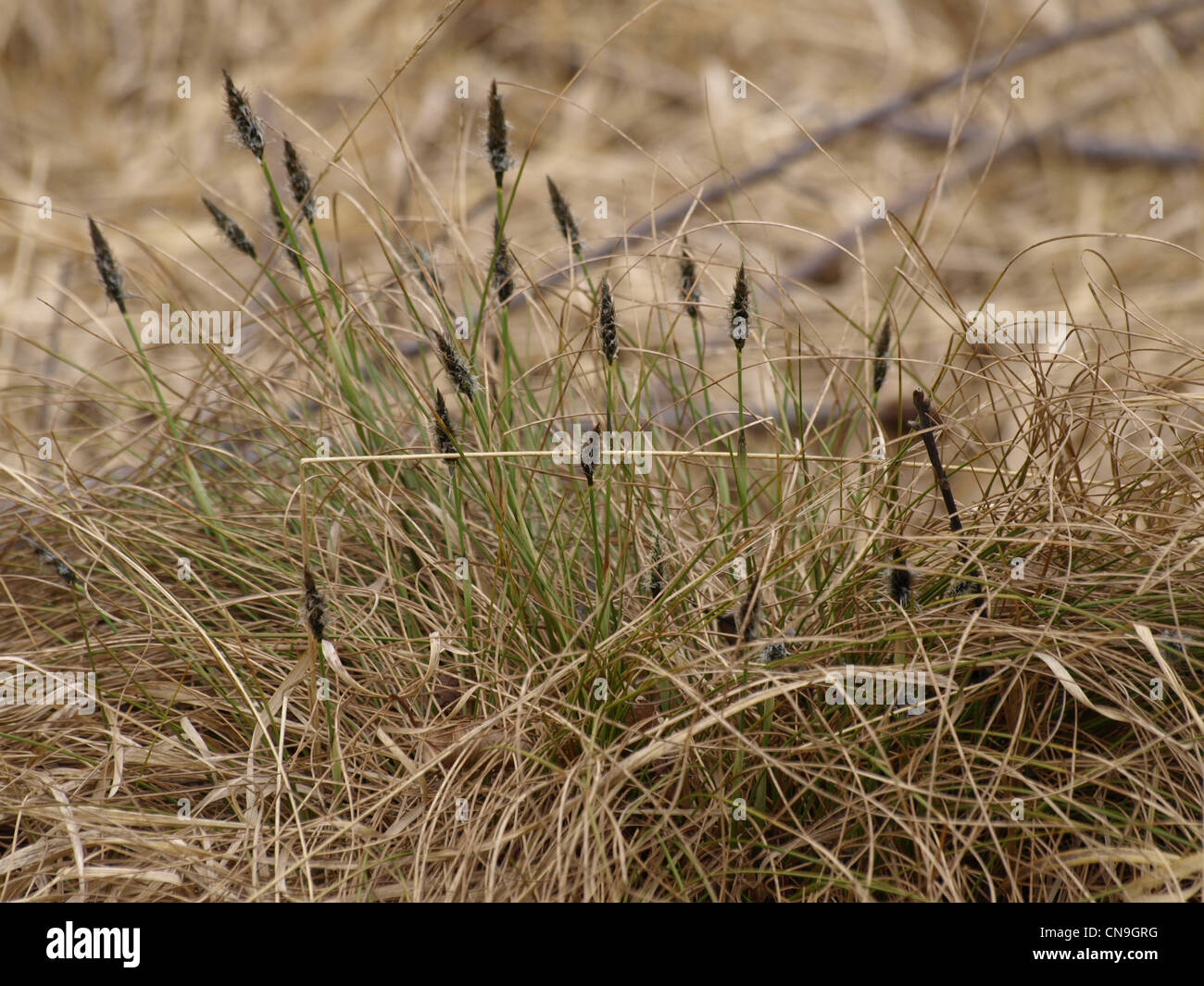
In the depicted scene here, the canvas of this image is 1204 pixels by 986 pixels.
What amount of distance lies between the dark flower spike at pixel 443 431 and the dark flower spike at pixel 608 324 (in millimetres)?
193

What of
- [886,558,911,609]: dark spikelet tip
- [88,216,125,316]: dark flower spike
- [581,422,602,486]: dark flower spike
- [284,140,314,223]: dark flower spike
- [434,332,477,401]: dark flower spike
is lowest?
[886,558,911,609]: dark spikelet tip

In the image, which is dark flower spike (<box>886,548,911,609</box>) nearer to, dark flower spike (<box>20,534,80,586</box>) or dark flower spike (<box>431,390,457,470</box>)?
dark flower spike (<box>431,390,457,470</box>)

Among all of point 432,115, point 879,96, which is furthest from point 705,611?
point 879,96

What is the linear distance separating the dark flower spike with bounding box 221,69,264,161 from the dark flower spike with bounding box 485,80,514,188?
11.4 inches

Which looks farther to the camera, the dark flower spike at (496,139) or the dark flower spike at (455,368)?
the dark flower spike at (496,139)

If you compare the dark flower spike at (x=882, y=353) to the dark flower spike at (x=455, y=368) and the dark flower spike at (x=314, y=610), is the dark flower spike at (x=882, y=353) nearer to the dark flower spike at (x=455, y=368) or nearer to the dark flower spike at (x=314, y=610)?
the dark flower spike at (x=455, y=368)

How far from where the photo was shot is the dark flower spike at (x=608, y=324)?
1.11 m

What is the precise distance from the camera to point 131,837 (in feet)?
3.81

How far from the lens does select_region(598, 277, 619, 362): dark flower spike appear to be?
1113 mm

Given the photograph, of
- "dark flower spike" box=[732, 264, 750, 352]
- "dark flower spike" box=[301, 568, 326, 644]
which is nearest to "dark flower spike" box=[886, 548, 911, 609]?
"dark flower spike" box=[732, 264, 750, 352]

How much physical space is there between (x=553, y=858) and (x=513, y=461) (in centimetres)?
56

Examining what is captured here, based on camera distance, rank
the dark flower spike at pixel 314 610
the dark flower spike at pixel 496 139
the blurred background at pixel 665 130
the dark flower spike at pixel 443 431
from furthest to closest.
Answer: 1. the blurred background at pixel 665 130
2. the dark flower spike at pixel 496 139
3. the dark flower spike at pixel 443 431
4. the dark flower spike at pixel 314 610

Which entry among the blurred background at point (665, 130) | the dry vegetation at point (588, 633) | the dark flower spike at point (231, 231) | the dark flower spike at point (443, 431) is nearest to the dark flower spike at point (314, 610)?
the dry vegetation at point (588, 633)
